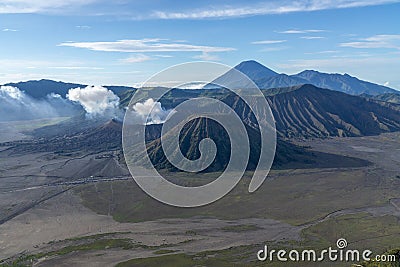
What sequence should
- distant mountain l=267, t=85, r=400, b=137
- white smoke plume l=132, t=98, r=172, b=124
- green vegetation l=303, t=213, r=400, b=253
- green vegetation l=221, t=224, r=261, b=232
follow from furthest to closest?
distant mountain l=267, t=85, r=400, b=137 < white smoke plume l=132, t=98, r=172, b=124 < green vegetation l=221, t=224, r=261, b=232 < green vegetation l=303, t=213, r=400, b=253

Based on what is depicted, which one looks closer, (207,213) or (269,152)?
(207,213)

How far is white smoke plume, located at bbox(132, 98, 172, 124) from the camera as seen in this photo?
16988 centimetres

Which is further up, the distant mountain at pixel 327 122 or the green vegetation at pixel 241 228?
the distant mountain at pixel 327 122

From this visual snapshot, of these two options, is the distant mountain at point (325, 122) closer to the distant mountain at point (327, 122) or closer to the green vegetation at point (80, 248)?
the distant mountain at point (327, 122)

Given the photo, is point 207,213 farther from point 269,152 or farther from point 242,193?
point 269,152

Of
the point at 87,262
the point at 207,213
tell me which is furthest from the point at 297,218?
the point at 87,262

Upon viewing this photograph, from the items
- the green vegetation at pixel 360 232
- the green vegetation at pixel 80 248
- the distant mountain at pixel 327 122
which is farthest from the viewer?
the distant mountain at pixel 327 122

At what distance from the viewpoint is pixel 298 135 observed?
173m

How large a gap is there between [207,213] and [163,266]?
21.6 m

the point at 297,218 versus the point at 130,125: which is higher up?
the point at 130,125

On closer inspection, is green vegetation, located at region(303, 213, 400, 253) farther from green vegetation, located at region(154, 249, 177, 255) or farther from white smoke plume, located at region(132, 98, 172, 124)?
→ white smoke plume, located at region(132, 98, 172, 124)

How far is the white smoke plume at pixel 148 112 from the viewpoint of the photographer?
170 meters

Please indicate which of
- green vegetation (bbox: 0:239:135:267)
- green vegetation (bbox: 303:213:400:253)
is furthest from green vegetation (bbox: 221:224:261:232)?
green vegetation (bbox: 0:239:135:267)

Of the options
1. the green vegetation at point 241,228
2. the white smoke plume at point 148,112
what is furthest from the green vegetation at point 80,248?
the white smoke plume at point 148,112
